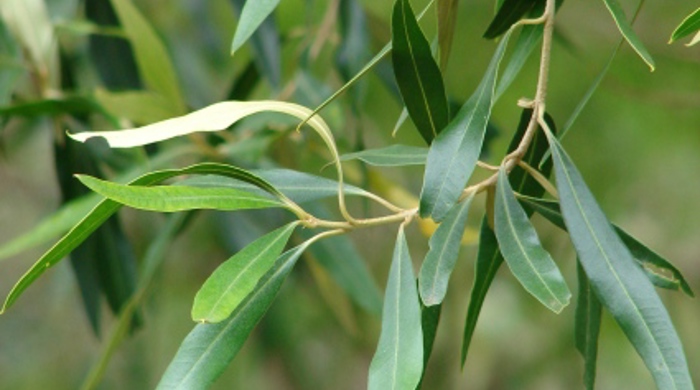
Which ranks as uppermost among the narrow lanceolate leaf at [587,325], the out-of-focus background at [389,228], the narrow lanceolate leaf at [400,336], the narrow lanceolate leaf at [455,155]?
the narrow lanceolate leaf at [455,155]

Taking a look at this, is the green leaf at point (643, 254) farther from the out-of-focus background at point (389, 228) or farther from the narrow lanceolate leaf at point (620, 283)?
the out-of-focus background at point (389, 228)

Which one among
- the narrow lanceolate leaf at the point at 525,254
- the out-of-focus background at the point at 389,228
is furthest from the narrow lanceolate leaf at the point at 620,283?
the out-of-focus background at the point at 389,228

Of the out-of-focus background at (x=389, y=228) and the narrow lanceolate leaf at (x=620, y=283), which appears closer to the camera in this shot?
the narrow lanceolate leaf at (x=620, y=283)

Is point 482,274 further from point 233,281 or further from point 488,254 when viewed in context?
point 233,281

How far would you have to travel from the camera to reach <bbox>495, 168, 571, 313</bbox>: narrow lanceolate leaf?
19.7 inches

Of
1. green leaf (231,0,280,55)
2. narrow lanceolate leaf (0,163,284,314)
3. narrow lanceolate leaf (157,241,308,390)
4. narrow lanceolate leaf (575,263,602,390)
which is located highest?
green leaf (231,0,280,55)

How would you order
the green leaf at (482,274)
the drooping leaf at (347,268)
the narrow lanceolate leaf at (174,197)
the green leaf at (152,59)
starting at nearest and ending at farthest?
the narrow lanceolate leaf at (174,197), the green leaf at (482,274), the green leaf at (152,59), the drooping leaf at (347,268)

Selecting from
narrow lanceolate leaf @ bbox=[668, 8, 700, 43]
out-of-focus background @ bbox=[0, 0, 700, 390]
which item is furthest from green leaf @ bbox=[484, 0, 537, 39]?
out-of-focus background @ bbox=[0, 0, 700, 390]

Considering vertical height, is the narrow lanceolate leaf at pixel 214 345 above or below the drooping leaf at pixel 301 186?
Result: below

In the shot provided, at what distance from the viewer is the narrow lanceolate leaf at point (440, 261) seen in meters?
0.51

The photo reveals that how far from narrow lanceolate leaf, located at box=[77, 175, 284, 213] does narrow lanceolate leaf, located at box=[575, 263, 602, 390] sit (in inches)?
7.1

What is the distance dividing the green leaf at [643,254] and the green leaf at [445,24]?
110mm

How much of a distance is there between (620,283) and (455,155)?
100 mm

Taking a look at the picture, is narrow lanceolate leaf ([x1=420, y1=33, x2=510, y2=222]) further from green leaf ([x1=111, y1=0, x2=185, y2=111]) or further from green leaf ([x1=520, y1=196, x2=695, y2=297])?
green leaf ([x1=111, y1=0, x2=185, y2=111])
